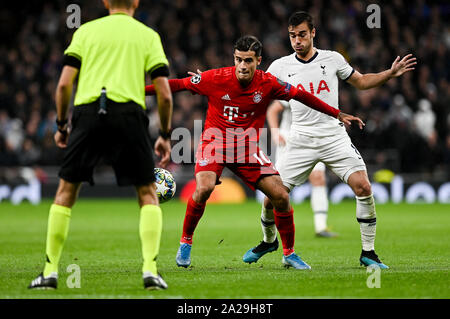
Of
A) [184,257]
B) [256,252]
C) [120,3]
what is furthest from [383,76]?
[120,3]

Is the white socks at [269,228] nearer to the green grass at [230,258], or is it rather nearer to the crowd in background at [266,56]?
the green grass at [230,258]

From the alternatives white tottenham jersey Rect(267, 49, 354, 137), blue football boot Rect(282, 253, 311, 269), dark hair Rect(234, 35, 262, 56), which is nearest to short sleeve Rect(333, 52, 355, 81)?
white tottenham jersey Rect(267, 49, 354, 137)

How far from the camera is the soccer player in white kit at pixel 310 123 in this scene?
8133mm

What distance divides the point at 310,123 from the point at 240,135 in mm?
1009

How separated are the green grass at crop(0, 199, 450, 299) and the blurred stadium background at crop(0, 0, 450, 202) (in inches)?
171

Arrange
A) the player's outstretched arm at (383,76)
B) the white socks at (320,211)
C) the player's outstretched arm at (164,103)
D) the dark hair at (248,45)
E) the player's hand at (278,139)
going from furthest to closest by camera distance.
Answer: the white socks at (320,211)
the player's hand at (278,139)
the player's outstretched arm at (383,76)
the dark hair at (248,45)
the player's outstretched arm at (164,103)

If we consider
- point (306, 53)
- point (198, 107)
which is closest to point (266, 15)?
point (198, 107)

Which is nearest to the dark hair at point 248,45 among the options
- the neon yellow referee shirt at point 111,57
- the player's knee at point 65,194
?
the neon yellow referee shirt at point 111,57

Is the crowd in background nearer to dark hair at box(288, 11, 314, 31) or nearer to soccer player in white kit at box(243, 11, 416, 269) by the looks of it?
soccer player in white kit at box(243, 11, 416, 269)

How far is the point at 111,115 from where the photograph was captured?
5848 mm

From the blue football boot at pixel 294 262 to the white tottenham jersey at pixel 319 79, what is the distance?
139 centimetres

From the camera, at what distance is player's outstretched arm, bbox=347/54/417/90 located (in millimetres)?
7844

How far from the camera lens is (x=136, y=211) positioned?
1689 cm

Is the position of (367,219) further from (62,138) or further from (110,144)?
(62,138)
